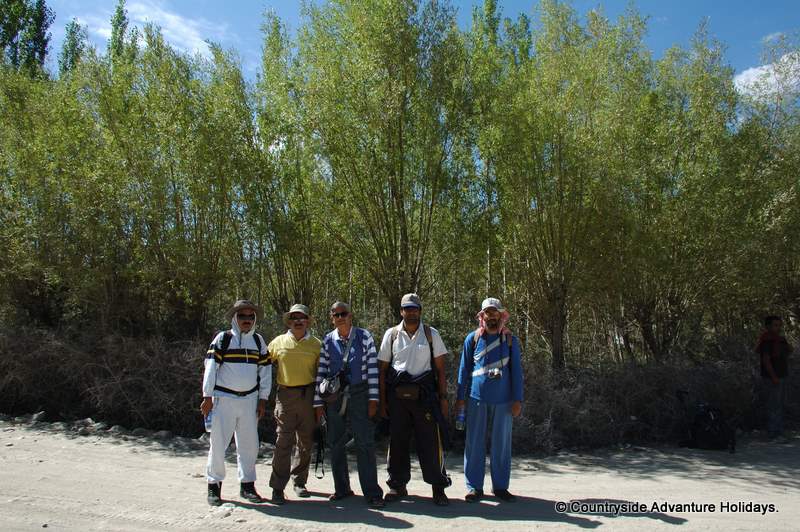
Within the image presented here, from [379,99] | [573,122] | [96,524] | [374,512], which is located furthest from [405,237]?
[96,524]

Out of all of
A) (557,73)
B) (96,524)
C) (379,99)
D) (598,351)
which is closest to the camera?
(96,524)

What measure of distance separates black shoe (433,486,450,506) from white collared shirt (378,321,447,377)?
98 centimetres

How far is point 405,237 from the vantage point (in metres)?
9.65

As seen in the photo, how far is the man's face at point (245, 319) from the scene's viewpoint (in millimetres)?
5270

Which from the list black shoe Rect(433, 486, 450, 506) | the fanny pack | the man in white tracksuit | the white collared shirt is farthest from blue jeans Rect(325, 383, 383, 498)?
the man in white tracksuit

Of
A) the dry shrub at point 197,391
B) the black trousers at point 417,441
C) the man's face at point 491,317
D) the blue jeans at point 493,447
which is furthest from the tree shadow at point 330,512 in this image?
the dry shrub at point 197,391

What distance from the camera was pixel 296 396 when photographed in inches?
208

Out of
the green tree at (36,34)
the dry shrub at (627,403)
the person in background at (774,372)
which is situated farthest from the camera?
the green tree at (36,34)

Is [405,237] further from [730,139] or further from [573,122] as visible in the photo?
[730,139]

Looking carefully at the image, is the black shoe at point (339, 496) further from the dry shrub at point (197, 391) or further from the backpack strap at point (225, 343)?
the dry shrub at point (197, 391)

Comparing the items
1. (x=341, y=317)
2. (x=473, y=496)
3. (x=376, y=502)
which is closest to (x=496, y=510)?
(x=473, y=496)

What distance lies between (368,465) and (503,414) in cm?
124

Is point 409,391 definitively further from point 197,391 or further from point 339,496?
point 197,391

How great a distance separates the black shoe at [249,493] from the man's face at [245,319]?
1.33 meters
